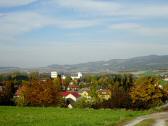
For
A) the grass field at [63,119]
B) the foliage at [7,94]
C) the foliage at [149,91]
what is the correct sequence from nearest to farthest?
the grass field at [63,119], the foliage at [149,91], the foliage at [7,94]

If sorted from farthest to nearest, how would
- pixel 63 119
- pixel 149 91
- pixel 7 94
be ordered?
pixel 7 94 → pixel 149 91 → pixel 63 119

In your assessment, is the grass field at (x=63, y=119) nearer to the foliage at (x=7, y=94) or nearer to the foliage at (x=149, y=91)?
the foliage at (x=149, y=91)

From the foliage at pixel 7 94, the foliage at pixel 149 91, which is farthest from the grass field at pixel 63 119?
the foliage at pixel 7 94

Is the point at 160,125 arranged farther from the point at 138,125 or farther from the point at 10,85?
the point at 10,85

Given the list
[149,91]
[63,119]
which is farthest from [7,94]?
[63,119]

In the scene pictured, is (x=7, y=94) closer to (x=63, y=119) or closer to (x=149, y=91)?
(x=149, y=91)

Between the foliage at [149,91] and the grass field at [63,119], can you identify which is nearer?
the grass field at [63,119]

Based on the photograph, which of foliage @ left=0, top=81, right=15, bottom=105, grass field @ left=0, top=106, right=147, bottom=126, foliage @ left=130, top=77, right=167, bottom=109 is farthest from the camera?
foliage @ left=0, top=81, right=15, bottom=105

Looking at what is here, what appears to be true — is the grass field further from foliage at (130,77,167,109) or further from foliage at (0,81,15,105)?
foliage at (0,81,15,105)

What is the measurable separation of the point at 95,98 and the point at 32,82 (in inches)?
649

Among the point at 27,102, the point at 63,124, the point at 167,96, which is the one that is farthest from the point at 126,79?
the point at 63,124

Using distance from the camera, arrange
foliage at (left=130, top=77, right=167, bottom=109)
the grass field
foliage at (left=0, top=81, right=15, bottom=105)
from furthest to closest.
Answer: foliage at (left=0, top=81, right=15, bottom=105)
foliage at (left=130, top=77, right=167, bottom=109)
the grass field

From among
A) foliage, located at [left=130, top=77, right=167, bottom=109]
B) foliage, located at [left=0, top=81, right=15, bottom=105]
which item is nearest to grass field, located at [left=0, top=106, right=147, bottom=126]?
foliage, located at [left=130, top=77, right=167, bottom=109]

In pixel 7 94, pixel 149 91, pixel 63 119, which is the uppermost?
pixel 63 119
